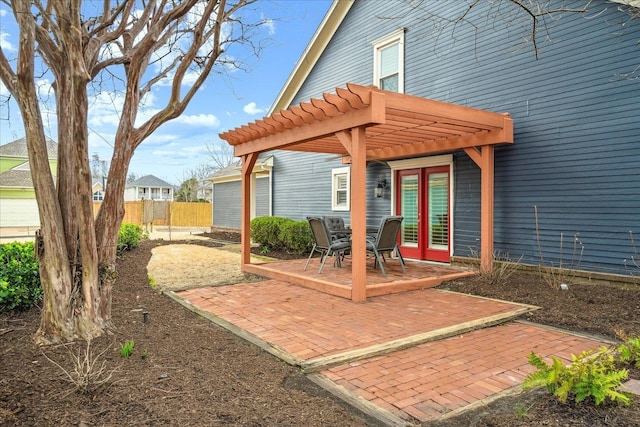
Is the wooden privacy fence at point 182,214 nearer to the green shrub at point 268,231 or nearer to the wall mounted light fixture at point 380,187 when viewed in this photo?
the green shrub at point 268,231

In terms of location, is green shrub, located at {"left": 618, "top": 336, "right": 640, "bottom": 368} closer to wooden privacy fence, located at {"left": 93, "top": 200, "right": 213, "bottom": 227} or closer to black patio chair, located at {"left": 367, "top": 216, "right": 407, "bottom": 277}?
black patio chair, located at {"left": 367, "top": 216, "right": 407, "bottom": 277}

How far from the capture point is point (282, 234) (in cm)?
1095

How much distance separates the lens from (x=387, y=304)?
18.1 ft

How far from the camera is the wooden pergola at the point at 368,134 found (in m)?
5.46

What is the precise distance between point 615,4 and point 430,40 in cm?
352

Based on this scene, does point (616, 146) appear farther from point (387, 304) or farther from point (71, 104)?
point (71, 104)

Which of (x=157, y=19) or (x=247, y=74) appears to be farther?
(x=247, y=74)

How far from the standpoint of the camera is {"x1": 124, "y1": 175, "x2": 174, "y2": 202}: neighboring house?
47.3 m

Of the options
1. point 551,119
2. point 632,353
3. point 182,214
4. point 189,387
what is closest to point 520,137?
point 551,119

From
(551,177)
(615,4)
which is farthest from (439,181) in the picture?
(615,4)

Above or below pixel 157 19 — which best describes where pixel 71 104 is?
below

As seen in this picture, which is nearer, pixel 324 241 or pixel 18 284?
pixel 18 284

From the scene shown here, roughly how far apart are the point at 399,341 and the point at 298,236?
22.4ft

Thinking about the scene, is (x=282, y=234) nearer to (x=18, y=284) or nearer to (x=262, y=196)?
(x=262, y=196)
